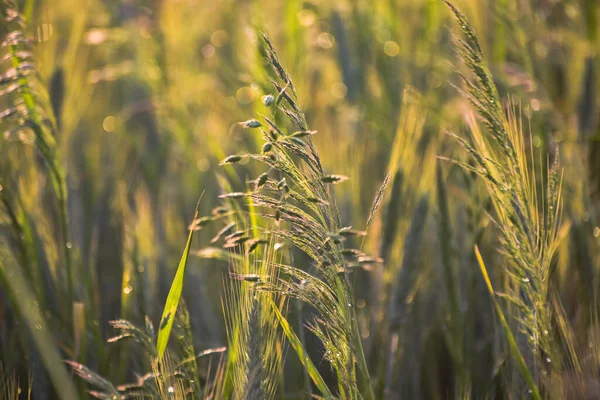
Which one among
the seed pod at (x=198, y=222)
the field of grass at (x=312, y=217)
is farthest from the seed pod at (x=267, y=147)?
the seed pod at (x=198, y=222)

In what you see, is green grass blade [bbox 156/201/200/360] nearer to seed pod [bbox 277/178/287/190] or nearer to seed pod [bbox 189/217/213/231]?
seed pod [bbox 189/217/213/231]

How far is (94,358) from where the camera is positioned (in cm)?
77

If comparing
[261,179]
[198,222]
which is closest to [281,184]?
[261,179]

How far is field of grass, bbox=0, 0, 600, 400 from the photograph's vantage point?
50cm

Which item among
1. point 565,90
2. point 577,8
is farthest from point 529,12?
point 565,90

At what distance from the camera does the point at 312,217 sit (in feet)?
1.50

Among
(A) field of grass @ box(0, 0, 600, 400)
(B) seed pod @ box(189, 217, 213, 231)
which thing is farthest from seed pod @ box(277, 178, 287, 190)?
(B) seed pod @ box(189, 217, 213, 231)

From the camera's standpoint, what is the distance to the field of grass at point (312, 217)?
504 mm

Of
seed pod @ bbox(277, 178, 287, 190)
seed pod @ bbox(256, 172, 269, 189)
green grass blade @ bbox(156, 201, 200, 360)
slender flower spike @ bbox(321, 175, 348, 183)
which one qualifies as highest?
seed pod @ bbox(256, 172, 269, 189)

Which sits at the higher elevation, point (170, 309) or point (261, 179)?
point (261, 179)

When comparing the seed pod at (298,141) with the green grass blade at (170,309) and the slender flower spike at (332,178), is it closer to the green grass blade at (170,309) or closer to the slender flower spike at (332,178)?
the slender flower spike at (332,178)

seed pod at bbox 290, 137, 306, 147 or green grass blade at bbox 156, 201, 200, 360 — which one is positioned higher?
seed pod at bbox 290, 137, 306, 147

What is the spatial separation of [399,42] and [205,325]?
70 cm

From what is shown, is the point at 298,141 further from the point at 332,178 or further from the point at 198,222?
the point at 198,222
